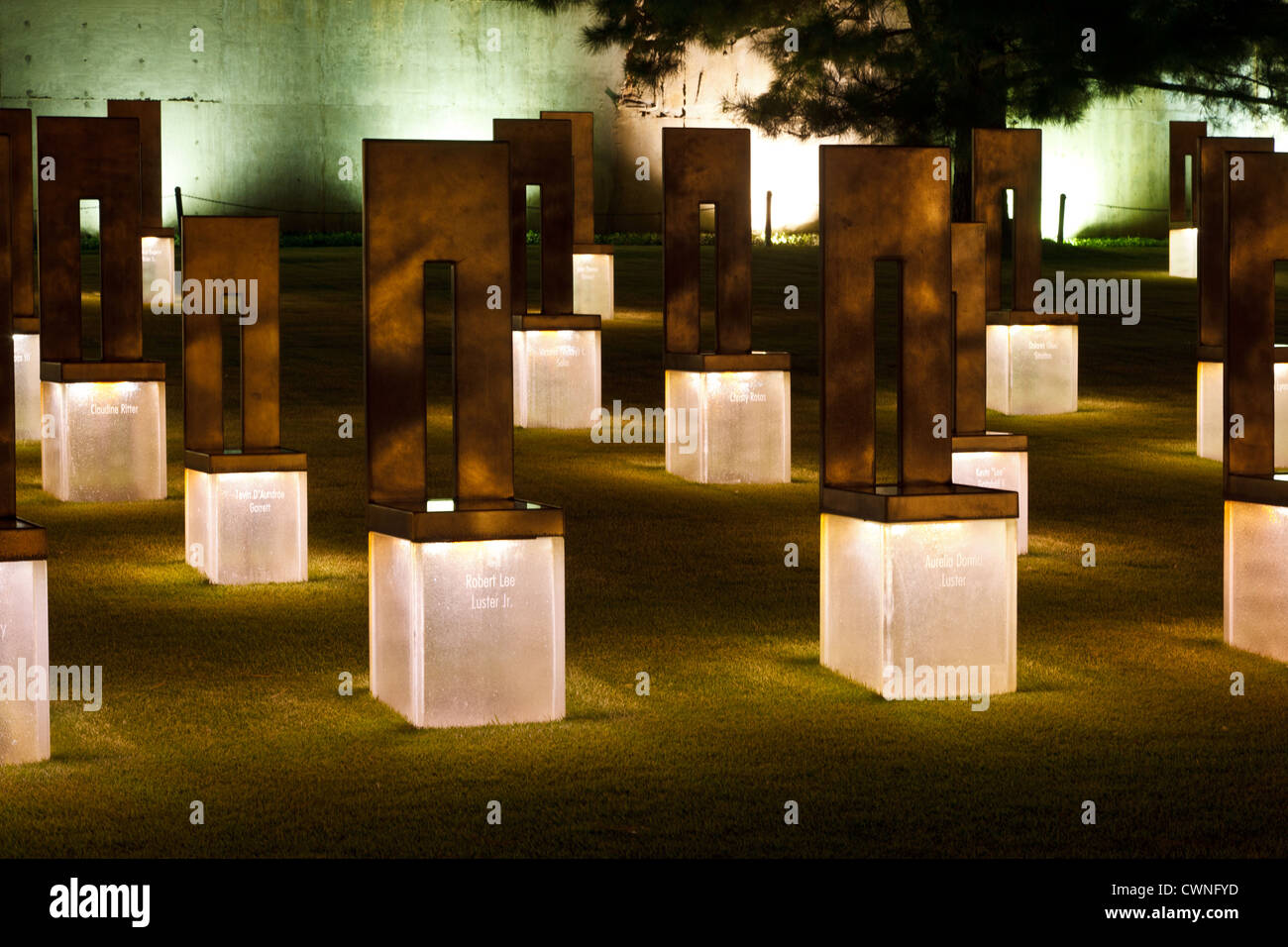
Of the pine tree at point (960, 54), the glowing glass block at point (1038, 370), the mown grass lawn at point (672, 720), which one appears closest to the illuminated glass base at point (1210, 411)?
the mown grass lawn at point (672, 720)

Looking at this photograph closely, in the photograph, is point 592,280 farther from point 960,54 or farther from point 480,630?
point 480,630

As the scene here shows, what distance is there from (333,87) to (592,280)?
36.9ft

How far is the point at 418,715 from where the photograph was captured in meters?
6.20

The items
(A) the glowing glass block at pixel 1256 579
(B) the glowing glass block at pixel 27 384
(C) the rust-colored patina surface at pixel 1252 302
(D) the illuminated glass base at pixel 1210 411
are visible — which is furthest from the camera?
(B) the glowing glass block at pixel 27 384

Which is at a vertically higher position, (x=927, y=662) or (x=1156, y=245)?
(x=1156, y=245)

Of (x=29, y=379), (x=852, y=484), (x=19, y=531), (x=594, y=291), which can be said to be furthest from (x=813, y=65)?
(x=19, y=531)

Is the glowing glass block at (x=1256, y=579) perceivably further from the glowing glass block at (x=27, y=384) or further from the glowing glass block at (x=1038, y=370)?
the glowing glass block at (x=27, y=384)

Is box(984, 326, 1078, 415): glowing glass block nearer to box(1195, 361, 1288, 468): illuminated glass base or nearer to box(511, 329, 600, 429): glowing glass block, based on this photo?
box(1195, 361, 1288, 468): illuminated glass base

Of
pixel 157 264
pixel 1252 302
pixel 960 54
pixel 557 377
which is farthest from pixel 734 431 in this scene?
pixel 960 54

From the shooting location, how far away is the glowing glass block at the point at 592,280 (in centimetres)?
1922

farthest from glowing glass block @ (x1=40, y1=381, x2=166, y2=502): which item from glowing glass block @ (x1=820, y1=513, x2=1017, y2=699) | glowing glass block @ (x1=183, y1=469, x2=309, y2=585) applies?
glowing glass block @ (x1=820, y1=513, x2=1017, y2=699)

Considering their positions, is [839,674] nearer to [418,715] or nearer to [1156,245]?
[418,715]

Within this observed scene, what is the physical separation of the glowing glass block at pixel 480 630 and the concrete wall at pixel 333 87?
2030cm
